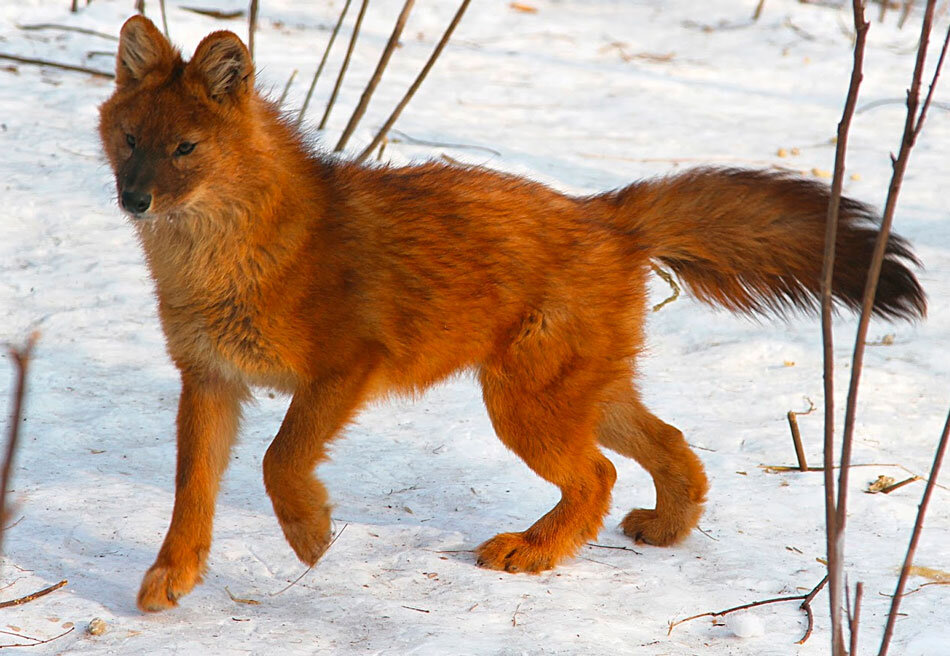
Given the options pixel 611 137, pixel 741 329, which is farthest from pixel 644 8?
pixel 741 329

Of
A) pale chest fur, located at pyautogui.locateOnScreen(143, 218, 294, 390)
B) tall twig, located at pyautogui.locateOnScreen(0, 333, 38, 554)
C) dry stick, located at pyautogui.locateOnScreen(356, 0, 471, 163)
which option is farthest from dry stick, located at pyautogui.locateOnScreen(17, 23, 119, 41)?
tall twig, located at pyautogui.locateOnScreen(0, 333, 38, 554)

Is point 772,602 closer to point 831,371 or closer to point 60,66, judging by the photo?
point 831,371

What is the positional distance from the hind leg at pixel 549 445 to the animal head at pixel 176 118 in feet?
3.93

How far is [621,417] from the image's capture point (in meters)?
4.18

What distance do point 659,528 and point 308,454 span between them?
4.39ft

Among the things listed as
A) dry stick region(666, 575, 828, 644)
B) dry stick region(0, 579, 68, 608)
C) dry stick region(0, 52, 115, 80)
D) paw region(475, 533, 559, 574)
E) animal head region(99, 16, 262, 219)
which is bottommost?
dry stick region(0, 52, 115, 80)

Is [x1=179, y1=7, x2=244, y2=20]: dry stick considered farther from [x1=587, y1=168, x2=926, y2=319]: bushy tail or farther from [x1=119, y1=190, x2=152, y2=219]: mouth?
[x1=119, y1=190, x2=152, y2=219]: mouth

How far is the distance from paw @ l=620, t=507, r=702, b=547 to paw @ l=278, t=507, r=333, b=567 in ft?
4.02

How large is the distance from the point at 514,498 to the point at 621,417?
59 cm

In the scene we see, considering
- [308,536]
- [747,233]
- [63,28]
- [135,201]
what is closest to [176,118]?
[135,201]

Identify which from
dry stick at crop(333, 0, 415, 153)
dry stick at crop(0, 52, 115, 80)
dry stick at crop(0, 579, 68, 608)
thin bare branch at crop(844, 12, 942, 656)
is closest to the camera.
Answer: thin bare branch at crop(844, 12, 942, 656)

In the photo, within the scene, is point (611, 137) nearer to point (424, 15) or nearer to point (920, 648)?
point (424, 15)

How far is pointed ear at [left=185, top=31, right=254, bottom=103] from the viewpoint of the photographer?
3629mm

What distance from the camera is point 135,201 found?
339 centimetres
